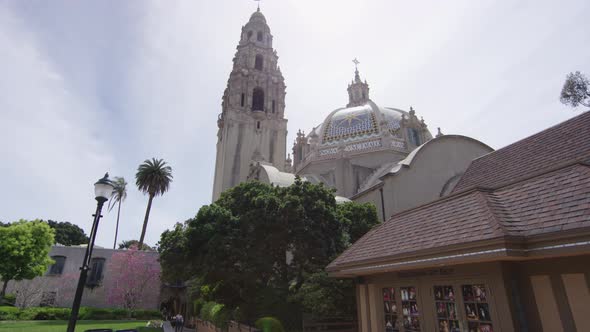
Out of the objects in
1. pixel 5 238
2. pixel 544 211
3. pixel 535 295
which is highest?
pixel 5 238

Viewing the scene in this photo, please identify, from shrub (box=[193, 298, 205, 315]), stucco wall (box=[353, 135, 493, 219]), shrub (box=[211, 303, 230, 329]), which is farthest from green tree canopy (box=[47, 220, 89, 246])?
stucco wall (box=[353, 135, 493, 219])

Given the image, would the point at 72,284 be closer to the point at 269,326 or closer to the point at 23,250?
the point at 23,250

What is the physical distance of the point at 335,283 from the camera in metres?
12.9

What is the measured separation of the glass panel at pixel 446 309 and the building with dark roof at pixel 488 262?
19 millimetres

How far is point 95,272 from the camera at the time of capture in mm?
35688

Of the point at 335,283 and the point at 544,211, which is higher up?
the point at 544,211

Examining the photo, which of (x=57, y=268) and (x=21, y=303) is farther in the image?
(x=57, y=268)

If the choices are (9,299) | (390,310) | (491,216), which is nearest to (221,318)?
(390,310)

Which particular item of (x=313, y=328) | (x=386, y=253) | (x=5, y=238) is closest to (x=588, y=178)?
(x=386, y=253)

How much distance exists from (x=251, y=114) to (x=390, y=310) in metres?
39.7

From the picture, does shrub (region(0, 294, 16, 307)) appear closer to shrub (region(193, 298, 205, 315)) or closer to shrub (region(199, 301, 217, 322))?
shrub (region(193, 298, 205, 315))

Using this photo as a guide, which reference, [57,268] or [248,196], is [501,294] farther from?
[57,268]

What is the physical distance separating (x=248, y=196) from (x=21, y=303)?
91.3ft

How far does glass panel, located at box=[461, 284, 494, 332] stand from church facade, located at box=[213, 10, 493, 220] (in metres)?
14.2
